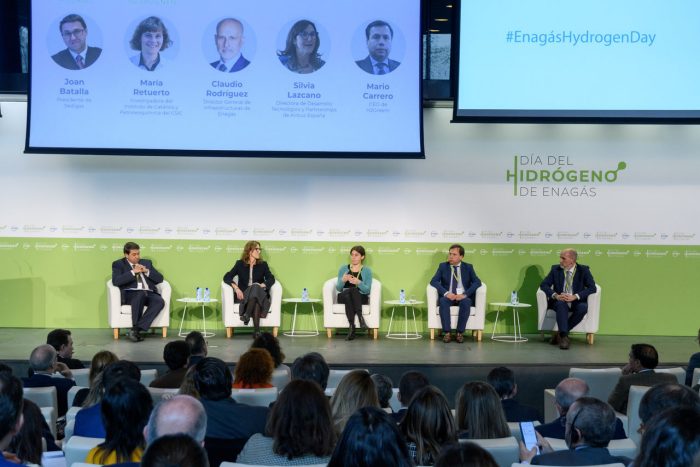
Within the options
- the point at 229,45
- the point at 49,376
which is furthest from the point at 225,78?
the point at 49,376

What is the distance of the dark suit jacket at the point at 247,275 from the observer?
981cm

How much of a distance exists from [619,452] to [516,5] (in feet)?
22.9

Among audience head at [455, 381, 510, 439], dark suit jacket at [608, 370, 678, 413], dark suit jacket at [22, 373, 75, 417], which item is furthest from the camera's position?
dark suit jacket at [608, 370, 678, 413]

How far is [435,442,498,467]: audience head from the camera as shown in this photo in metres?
2.17

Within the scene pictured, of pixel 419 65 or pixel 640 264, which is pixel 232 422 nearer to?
pixel 419 65

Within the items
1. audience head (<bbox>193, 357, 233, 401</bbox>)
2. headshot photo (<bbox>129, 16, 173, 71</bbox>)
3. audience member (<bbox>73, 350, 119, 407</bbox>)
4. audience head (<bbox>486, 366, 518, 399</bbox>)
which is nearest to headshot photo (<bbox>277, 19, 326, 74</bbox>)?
headshot photo (<bbox>129, 16, 173, 71</bbox>)

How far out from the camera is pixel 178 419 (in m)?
2.73

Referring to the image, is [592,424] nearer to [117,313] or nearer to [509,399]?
[509,399]

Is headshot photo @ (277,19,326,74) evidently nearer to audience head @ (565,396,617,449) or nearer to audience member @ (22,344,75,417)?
audience member @ (22,344,75,417)

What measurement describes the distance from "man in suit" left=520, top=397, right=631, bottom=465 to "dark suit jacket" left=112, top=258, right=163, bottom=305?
6.66 meters

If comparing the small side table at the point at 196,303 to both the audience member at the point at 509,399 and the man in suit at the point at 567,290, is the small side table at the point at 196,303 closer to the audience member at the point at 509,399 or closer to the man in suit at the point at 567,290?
the man in suit at the point at 567,290

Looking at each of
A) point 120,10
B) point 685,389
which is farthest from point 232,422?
point 120,10

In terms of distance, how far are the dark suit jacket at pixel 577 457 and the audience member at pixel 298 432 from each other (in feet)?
2.57

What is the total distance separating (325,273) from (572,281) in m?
2.79
